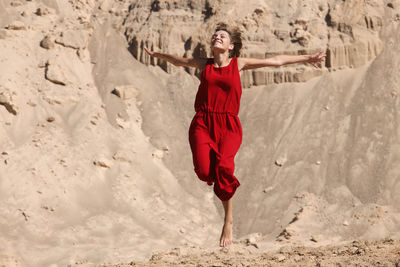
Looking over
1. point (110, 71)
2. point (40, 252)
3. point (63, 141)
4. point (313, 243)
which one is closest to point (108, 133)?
point (63, 141)

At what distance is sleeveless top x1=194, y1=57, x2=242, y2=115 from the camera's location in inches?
266

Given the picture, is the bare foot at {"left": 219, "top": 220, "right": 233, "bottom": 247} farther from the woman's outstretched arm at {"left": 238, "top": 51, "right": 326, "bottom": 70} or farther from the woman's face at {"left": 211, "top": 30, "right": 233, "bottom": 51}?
the woman's face at {"left": 211, "top": 30, "right": 233, "bottom": 51}

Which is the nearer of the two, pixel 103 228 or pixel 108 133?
pixel 103 228

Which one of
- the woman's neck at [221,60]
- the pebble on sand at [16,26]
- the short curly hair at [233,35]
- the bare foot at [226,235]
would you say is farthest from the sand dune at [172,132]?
the woman's neck at [221,60]

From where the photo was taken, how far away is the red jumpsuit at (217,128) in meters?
6.76

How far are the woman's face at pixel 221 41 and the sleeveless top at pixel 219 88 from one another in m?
0.17

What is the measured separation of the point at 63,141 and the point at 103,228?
2.93 meters

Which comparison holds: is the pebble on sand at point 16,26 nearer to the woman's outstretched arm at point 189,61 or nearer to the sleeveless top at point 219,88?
the woman's outstretched arm at point 189,61

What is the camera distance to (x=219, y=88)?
6.78m

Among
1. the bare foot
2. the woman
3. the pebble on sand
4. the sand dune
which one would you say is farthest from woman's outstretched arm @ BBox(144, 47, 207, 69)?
the pebble on sand

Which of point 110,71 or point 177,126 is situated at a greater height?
point 110,71

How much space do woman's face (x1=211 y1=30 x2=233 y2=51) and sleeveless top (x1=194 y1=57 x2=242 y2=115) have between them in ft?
0.57

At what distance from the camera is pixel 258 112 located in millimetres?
21250

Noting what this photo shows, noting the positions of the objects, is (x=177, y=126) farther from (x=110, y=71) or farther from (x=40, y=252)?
(x=40, y=252)
